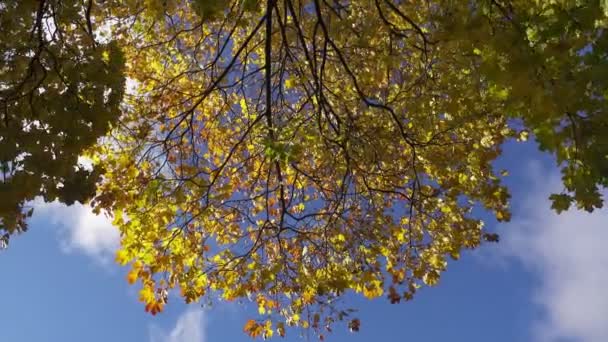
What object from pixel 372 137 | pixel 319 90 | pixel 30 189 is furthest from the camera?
pixel 372 137

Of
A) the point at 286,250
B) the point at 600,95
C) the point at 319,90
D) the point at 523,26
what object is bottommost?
the point at 600,95

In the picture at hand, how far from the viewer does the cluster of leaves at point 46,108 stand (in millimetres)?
4051

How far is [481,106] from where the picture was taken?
23.5 ft

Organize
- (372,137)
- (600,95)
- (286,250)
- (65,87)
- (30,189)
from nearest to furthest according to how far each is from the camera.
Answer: (600,95) → (30,189) → (65,87) → (372,137) → (286,250)

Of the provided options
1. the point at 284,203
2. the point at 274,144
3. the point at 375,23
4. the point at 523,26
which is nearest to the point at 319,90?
the point at 375,23

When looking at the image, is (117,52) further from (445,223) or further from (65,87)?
(445,223)

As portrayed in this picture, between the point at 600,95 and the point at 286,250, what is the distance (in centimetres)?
586

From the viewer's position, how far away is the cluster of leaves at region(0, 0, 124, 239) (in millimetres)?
4051

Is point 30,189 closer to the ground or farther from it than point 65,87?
closer to the ground

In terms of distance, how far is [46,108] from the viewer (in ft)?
14.6

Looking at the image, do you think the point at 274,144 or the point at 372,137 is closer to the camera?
the point at 274,144

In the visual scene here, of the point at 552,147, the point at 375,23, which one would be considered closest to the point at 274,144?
the point at 552,147

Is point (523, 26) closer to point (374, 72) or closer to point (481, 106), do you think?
point (481, 106)

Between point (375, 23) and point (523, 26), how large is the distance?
160 inches
